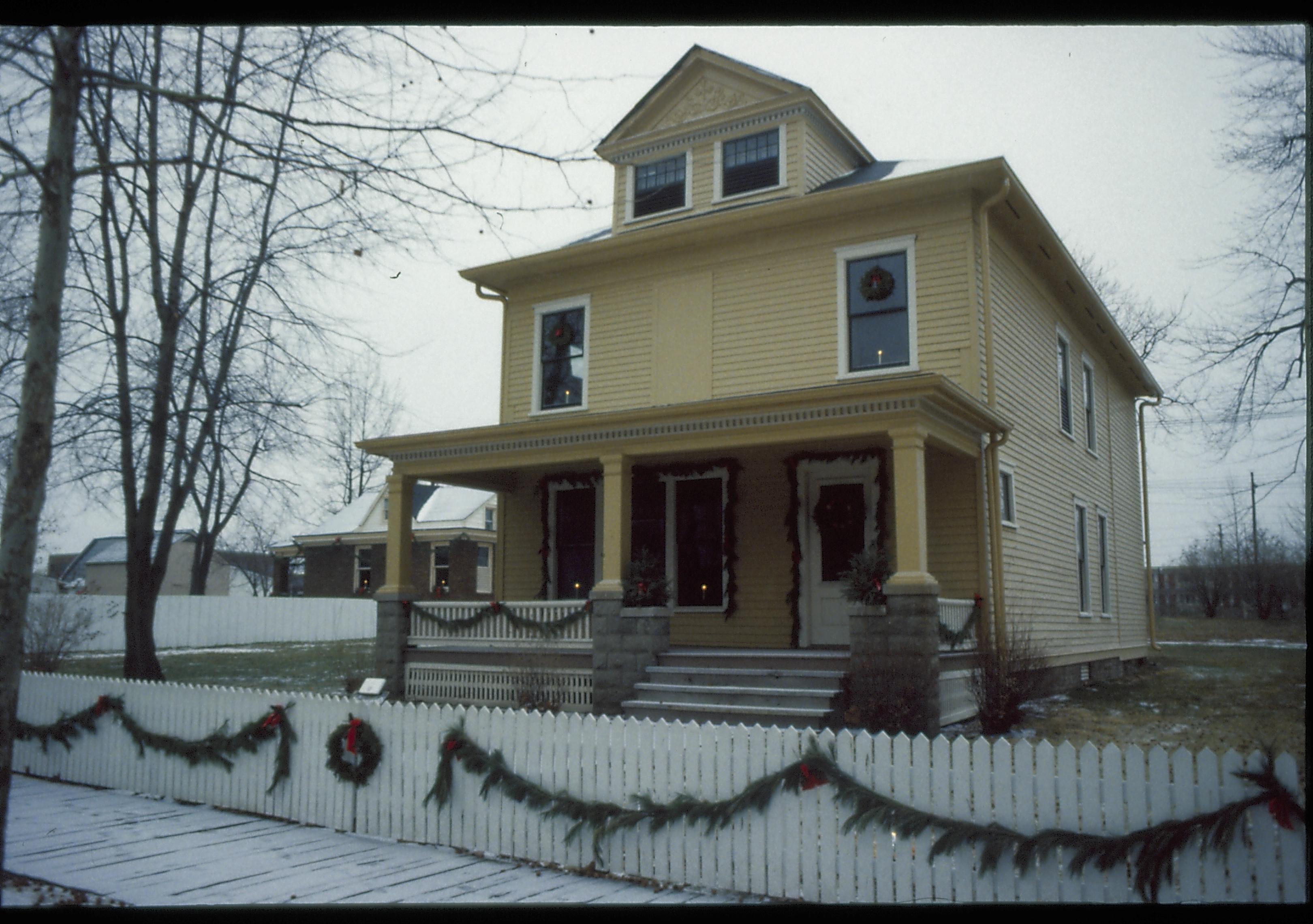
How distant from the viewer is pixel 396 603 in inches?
507

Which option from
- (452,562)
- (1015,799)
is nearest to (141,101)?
(1015,799)

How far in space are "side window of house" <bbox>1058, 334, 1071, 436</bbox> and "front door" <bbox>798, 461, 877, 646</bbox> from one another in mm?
4390

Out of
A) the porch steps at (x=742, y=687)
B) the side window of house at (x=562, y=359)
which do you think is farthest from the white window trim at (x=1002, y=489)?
the side window of house at (x=562, y=359)

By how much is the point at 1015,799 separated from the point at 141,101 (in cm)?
958

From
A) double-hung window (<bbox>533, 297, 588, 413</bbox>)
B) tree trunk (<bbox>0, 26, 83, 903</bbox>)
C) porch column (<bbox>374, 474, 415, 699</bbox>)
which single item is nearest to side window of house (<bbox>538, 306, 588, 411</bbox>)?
double-hung window (<bbox>533, 297, 588, 413</bbox>)

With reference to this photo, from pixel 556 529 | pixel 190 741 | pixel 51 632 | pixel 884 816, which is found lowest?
pixel 190 741

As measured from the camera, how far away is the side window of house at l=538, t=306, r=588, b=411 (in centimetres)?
1475

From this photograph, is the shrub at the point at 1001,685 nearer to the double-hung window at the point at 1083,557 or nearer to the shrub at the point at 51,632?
the double-hung window at the point at 1083,557

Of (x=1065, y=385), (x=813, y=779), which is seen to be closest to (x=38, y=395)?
(x=813, y=779)

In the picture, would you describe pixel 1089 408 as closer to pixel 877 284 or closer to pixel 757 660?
pixel 877 284

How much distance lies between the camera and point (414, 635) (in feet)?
42.5

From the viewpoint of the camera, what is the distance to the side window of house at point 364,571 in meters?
33.9

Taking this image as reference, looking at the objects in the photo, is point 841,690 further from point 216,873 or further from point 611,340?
point 611,340

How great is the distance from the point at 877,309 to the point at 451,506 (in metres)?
22.9
